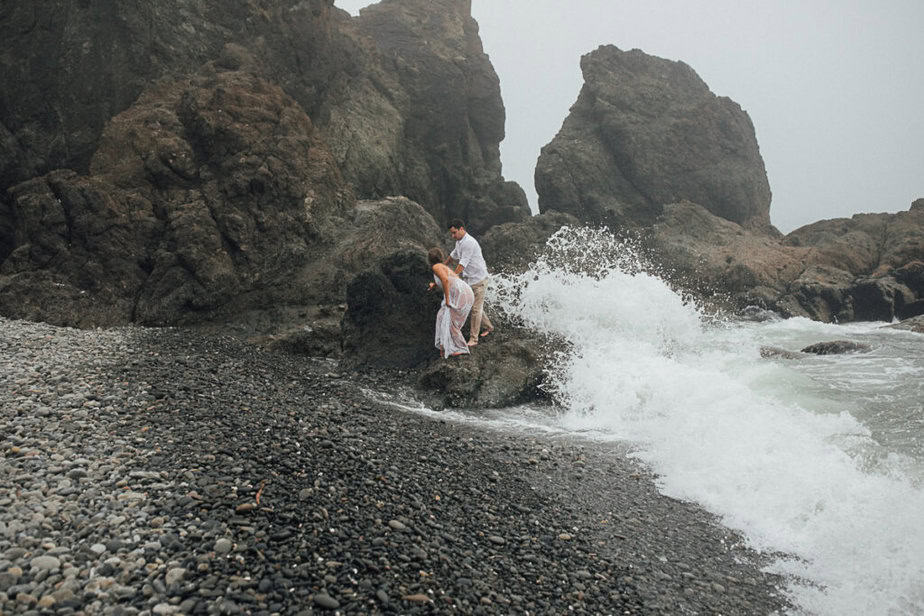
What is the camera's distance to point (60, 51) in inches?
668

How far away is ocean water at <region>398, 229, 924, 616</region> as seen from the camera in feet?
19.7

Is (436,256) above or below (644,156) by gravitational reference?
below

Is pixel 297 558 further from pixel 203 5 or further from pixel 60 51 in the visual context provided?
pixel 203 5

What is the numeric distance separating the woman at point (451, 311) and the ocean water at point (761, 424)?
1722 millimetres

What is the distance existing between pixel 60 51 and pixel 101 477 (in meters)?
16.7

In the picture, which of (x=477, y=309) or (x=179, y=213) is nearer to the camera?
(x=477, y=309)

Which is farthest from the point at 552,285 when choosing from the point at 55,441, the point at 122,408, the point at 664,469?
the point at 55,441

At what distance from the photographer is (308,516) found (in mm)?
5250

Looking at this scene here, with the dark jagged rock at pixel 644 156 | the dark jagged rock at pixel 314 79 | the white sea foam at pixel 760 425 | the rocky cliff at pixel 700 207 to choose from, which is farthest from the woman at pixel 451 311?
the dark jagged rock at pixel 644 156

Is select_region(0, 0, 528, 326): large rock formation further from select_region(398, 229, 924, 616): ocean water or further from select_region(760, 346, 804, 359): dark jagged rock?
select_region(760, 346, 804, 359): dark jagged rock

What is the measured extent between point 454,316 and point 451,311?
4.8 inches

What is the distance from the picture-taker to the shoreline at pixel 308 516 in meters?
4.39

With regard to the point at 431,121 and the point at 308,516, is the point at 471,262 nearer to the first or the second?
the point at 308,516

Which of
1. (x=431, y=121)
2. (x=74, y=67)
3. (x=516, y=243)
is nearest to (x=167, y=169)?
(x=74, y=67)
